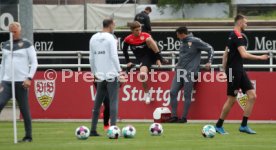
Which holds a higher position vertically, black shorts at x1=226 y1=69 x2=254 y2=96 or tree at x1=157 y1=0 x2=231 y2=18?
tree at x1=157 y1=0 x2=231 y2=18

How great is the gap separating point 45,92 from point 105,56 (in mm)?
6043

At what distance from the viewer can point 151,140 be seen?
1556 centimetres

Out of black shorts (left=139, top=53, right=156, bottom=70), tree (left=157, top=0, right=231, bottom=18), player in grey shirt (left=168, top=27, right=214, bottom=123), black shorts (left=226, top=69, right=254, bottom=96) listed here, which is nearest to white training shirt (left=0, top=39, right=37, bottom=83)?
black shorts (left=226, top=69, right=254, bottom=96)

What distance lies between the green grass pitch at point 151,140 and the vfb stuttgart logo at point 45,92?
7.67 ft

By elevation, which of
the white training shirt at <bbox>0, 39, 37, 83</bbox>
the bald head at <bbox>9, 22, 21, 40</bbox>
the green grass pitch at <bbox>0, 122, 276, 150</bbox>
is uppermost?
the bald head at <bbox>9, 22, 21, 40</bbox>

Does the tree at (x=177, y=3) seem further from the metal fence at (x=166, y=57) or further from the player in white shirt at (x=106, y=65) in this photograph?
the player in white shirt at (x=106, y=65)

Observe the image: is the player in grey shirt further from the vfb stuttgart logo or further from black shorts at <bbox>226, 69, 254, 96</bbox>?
black shorts at <bbox>226, 69, 254, 96</bbox>

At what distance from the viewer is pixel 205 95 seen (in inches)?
835

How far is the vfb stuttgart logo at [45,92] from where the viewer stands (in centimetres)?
2170

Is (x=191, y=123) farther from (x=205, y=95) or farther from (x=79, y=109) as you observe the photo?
(x=79, y=109)

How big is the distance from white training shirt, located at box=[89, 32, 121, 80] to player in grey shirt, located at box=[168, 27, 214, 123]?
15.8 ft

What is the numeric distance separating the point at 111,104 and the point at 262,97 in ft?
18.7

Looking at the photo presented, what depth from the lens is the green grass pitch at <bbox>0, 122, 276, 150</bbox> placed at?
46.8ft

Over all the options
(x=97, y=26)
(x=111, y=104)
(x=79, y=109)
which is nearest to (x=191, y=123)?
(x=79, y=109)
